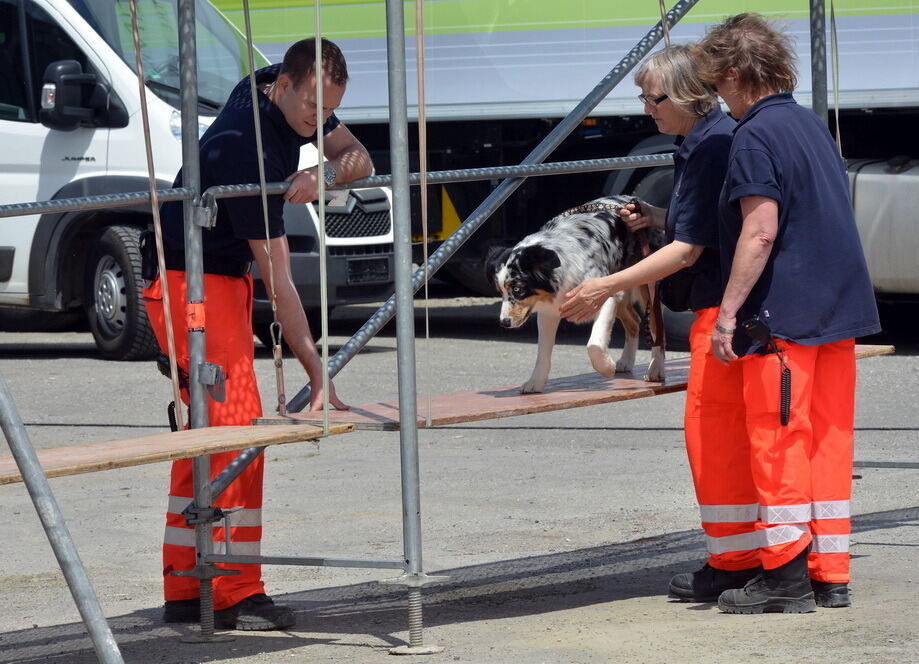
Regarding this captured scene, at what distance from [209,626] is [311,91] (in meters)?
1.69

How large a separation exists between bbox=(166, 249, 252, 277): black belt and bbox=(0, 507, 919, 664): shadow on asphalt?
3.76ft

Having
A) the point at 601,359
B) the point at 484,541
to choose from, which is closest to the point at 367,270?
the point at 484,541

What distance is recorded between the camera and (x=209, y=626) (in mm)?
4719

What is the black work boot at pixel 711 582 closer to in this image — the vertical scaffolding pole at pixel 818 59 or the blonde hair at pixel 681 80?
the blonde hair at pixel 681 80

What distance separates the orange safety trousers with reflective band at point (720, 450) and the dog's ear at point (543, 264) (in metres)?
0.74

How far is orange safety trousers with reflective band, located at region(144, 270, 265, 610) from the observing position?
15.7ft

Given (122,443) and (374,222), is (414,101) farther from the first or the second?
(122,443)

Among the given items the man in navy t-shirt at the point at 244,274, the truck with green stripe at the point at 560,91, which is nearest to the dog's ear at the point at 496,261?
the man in navy t-shirt at the point at 244,274

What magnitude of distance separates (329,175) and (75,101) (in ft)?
22.7

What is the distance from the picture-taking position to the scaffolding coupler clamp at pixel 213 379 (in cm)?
464

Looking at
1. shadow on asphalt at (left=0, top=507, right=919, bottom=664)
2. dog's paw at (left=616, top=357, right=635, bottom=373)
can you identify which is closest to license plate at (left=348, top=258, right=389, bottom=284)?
shadow on asphalt at (left=0, top=507, right=919, bottom=664)

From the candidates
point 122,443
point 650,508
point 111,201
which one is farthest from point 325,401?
point 650,508

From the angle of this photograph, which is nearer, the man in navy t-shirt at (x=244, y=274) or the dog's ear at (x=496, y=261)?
the man in navy t-shirt at (x=244, y=274)

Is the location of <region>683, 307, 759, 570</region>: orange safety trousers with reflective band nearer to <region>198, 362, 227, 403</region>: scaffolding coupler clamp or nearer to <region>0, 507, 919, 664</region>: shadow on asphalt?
<region>0, 507, 919, 664</region>: shadow on asphalt
